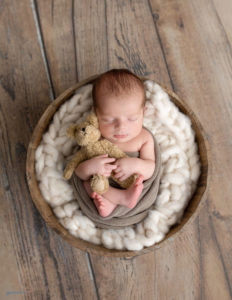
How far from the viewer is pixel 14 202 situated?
1163mm

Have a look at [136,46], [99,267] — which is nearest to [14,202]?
[99,267]

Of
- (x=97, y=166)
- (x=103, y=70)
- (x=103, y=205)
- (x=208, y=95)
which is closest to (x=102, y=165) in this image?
(x=97, y=166)

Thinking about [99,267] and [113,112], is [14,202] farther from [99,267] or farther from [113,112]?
[113,112]

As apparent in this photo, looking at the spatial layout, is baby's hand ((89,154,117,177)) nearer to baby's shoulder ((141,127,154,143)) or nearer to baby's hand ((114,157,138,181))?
baby's hand ((114,157,138,181))

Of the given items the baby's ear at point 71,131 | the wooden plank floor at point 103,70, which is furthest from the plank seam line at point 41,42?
the baby's ear at point 71,131

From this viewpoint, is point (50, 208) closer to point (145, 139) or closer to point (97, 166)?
point (97, 166)

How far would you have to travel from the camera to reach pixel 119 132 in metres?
0.92

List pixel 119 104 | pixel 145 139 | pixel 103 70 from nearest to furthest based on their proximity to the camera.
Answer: pixel 119 104 → pixel 145 139 → pixel 103 70

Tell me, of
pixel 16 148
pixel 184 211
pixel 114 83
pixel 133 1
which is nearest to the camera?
pixel 114 83

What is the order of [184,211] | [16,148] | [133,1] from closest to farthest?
[184,211]
[16,148]
[133,1]

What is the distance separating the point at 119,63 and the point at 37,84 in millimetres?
333

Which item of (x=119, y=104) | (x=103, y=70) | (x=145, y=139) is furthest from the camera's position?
(x=103, y=70)

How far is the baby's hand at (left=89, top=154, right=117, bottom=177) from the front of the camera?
36.3 inches

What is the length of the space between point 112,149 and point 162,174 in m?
0.23
